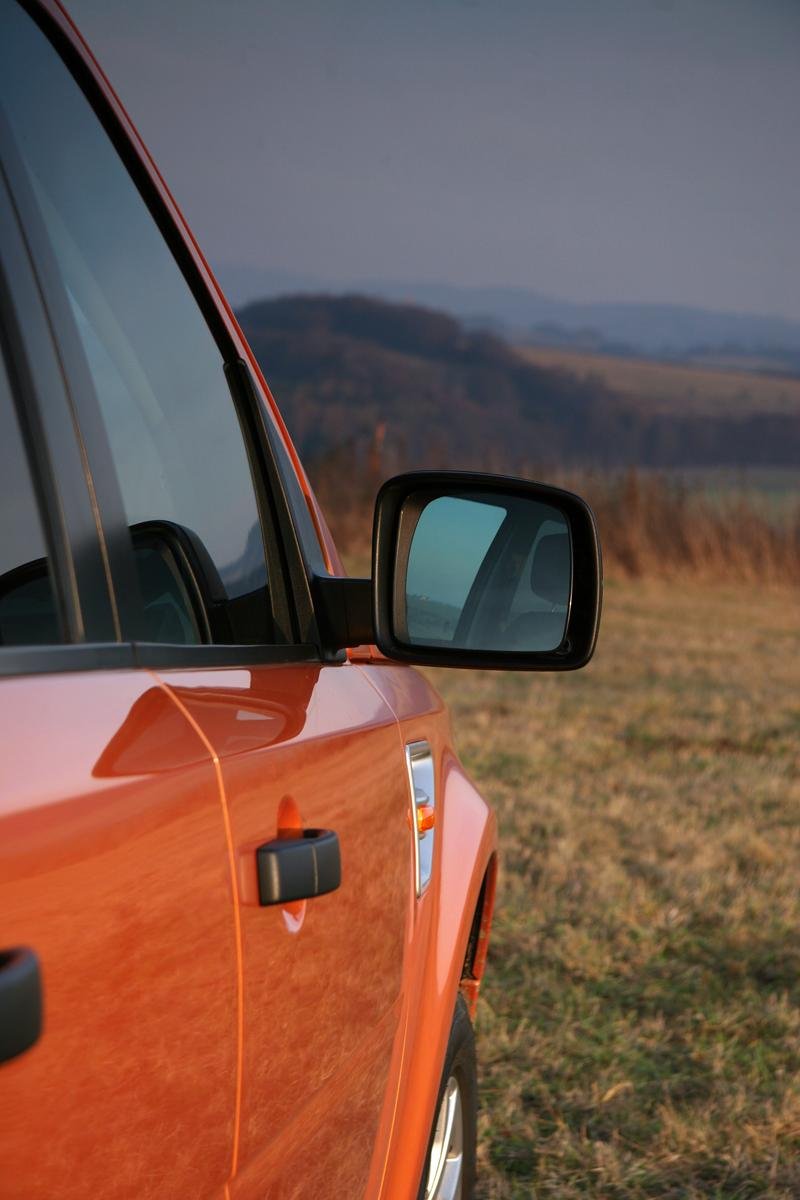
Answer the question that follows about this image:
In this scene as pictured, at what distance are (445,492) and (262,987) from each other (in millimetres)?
706

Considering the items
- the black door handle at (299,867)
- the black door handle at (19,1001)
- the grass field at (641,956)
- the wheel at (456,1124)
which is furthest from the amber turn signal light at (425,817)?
the grass field at (641,956)

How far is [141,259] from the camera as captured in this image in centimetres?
142

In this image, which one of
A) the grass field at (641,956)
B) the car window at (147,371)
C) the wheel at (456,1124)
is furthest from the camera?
the grass field at (641,956)

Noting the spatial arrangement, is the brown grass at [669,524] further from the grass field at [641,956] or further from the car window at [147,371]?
the car window at [147,371]

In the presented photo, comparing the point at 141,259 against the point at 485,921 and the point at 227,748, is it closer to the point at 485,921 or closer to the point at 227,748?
the point at 227,748

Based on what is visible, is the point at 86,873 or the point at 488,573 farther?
the point at 488,573

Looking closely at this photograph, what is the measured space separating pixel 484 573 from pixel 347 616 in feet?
1.00

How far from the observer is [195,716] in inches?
42.4

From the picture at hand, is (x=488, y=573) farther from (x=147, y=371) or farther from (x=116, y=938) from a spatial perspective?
(x=116, y=938)

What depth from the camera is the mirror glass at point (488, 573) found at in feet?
5.42

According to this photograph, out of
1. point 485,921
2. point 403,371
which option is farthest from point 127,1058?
point 403,371

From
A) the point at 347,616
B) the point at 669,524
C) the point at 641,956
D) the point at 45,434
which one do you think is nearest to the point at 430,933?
the point at 347,616

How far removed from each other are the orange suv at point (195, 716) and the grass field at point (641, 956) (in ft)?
3.45

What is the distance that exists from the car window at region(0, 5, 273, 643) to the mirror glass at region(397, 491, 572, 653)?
20 cm
